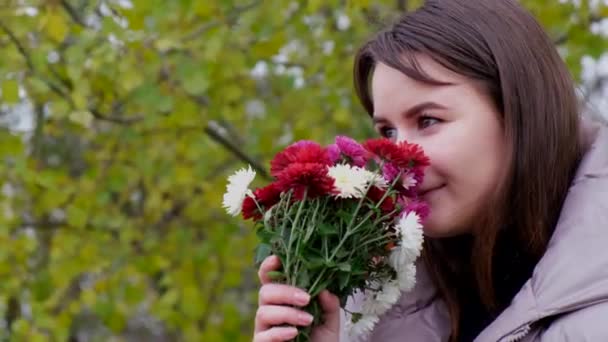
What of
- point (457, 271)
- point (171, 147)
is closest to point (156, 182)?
point (171, 147)

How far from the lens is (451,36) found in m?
1.87

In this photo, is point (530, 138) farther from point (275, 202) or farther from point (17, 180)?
point (17, 180)

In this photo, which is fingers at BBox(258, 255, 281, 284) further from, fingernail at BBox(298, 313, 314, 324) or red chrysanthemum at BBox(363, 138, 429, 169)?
red chrysanthemum at BBox(363, 138, 429, 169)

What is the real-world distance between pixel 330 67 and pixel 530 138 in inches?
107

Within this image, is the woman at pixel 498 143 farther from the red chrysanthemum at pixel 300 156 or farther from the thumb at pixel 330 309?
the red chrysanthemum at pixel 300 156

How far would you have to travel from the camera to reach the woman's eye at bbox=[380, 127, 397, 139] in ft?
6.35

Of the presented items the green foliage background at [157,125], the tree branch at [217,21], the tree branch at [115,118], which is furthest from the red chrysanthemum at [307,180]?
the tree branch at [115,118]

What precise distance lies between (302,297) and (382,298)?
0.20 metres

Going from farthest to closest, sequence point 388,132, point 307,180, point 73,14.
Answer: point 73,14 < point 388,132 < point 307,180

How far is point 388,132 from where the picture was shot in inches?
77.5

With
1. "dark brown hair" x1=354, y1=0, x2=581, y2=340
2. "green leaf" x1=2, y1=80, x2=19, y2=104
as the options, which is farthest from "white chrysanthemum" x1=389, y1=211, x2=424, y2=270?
"green leaf" x1=2, y1=80, x2=19, y2=104

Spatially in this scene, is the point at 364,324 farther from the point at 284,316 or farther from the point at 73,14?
the point at 73,14

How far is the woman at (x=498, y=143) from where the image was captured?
1.75 metres

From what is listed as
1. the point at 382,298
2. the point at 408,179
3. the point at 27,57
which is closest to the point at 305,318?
the point at 382,298
